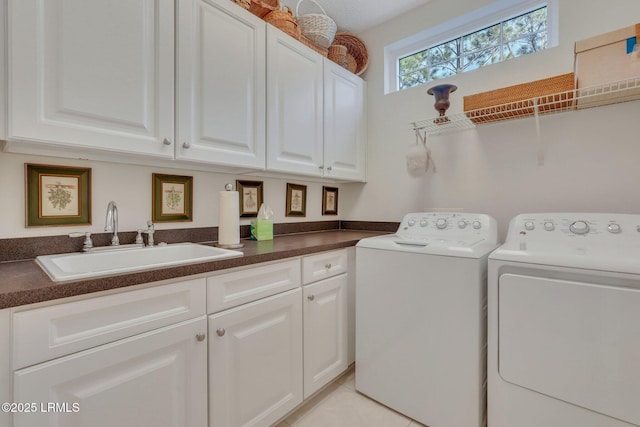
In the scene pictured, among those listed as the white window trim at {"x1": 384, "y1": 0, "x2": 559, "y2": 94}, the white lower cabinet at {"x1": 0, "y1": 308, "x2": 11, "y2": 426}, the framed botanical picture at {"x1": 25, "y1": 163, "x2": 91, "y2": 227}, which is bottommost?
the white lower cabinet at {"x1": 0, "y1": 308, "x2": 11, "y2": 426}

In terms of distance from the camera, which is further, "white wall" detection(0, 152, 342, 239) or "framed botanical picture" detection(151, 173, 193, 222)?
"framed botanical picture" detection(151, 173, 193, 222)

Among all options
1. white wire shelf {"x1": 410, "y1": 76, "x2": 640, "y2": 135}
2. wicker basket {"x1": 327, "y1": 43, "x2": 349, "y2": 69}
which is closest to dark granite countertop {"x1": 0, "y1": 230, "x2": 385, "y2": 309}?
white wire shelf {"x1": 410, "y1": 76, "x2": 640, "y2": 135}

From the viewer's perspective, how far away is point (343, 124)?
2184mm

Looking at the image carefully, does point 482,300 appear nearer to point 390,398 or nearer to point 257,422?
point 390,398

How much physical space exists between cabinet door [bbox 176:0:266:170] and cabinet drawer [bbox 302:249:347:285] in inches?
23.6

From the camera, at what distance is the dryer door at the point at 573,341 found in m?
0.96

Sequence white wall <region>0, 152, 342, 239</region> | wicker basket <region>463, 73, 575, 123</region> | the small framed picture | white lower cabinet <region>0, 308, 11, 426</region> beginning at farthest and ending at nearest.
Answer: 1. the small framed picture
2. wicker basket <region>463, 73, 575, 123</region>
3. white wall <region>0, 152, 342, 239</region>
4. white lower cabinet <region>0, 308, 11, 426</region>

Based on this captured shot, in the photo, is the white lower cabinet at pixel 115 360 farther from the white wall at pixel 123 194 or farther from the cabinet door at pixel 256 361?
the white wall at pixel 123 194

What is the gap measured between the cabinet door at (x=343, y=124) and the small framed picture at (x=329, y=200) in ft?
0.94

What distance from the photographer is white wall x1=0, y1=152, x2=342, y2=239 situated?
3.62 feet

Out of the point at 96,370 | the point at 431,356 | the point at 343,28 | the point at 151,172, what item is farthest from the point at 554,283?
the point at 343,28

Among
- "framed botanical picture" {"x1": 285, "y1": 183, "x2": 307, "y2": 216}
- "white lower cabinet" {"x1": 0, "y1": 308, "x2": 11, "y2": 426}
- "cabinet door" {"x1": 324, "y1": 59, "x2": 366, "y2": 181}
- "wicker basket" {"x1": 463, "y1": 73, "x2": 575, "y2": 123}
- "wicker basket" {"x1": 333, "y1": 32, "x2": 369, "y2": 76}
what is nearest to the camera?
"white lower cabinet" {"x1": 0, "y1": 308, "x2": 11, "y2": 426}

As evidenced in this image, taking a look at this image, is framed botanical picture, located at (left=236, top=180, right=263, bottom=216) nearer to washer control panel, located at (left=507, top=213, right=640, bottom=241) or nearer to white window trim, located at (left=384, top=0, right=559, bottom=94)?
white window trim, located at (left=384, top=0, right=559, bottom=94)

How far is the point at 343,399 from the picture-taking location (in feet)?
5.39
